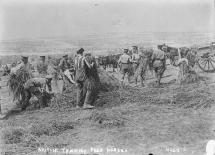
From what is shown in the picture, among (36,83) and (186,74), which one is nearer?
(186,74)

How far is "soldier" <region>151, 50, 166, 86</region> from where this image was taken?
759 centimetres

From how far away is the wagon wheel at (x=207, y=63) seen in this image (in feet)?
24.5

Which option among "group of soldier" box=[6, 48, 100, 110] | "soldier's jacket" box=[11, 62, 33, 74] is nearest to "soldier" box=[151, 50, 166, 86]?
"group of soldier" box=[6, 48, 100, 110]

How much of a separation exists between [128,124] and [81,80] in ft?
3.60

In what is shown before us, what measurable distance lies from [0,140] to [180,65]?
3343 mm

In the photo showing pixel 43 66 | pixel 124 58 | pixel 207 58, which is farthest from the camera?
pixel 43 66

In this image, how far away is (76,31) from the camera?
7598 mm

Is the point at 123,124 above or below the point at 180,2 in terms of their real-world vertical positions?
below

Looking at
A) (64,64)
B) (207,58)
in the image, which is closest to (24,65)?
(64,64)

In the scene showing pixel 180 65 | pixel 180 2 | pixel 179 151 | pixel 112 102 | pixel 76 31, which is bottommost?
A: pixel 179 151

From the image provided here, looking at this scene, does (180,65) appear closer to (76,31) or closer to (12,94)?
(76,31)

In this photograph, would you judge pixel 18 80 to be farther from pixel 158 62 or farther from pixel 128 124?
pixel 158 62

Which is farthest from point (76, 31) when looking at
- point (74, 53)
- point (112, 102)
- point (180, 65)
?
point (180, 65)

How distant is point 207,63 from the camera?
295 inches
